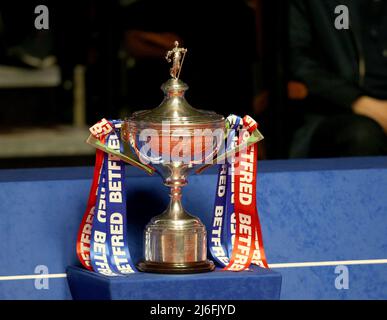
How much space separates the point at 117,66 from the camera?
6.41 metres

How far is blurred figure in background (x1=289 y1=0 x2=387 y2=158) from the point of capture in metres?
5.98

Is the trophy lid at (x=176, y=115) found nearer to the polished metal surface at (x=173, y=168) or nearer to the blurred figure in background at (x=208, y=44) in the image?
the polished metal surface at (x=173, y=168)

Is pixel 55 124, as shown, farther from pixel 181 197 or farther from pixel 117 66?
pixel 181 197

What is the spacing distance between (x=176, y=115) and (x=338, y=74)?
2.19 metres

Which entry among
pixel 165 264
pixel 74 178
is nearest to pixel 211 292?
pixel 165 264

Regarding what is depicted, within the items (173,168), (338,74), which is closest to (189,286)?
(173,168)

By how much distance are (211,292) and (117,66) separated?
8.51ft

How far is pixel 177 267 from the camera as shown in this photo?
3.95 metres

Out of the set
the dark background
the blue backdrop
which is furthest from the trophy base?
the dark background

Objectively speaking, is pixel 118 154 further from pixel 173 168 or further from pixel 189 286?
pixel 189 286

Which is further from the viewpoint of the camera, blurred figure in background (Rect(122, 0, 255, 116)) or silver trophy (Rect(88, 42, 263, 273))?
blurred figure in background (Rect(122, 0, 255, 116))

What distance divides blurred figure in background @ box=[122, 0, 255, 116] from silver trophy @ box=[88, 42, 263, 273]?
2.13 m

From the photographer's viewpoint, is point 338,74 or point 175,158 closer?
point 175,158

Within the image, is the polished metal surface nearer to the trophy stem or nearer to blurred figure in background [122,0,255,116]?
the trophy stem
